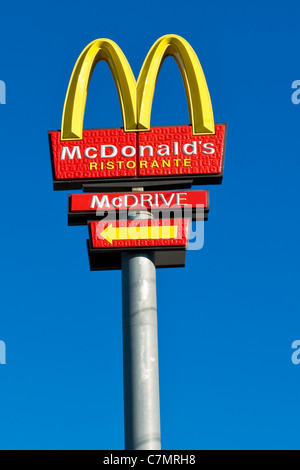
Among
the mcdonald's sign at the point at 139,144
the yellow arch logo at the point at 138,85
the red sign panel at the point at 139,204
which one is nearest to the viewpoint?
the red sign panel at the point at 139,204

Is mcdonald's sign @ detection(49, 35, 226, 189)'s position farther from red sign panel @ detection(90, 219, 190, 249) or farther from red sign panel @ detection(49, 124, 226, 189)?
red sign panel @ detection(90, 219, 190, 249)

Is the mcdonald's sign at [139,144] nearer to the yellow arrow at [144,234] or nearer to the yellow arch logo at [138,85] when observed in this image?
the yellow arch logo at [138,85]

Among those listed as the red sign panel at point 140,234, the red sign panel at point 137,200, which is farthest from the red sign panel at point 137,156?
the red sign panel at point 140,234

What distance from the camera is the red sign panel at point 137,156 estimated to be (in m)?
31.0

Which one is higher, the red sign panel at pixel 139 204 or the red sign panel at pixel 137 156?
the red sign panel at pixel 137 156

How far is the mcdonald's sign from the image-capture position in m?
31.0

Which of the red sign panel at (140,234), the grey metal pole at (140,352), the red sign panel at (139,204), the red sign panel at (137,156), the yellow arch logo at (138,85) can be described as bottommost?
the grey metal pole at (140,352)

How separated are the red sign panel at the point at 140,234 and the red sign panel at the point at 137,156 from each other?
118 centimetres

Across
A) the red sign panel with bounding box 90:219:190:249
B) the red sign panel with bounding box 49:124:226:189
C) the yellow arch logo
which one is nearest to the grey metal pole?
the red sign panel with bounding box 90:219:190:249

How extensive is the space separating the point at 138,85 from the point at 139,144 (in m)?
1.62

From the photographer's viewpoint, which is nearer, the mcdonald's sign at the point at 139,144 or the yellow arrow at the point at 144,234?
the yellow arrow at the point at 144,234

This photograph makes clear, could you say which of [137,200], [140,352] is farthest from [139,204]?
[140,352]
